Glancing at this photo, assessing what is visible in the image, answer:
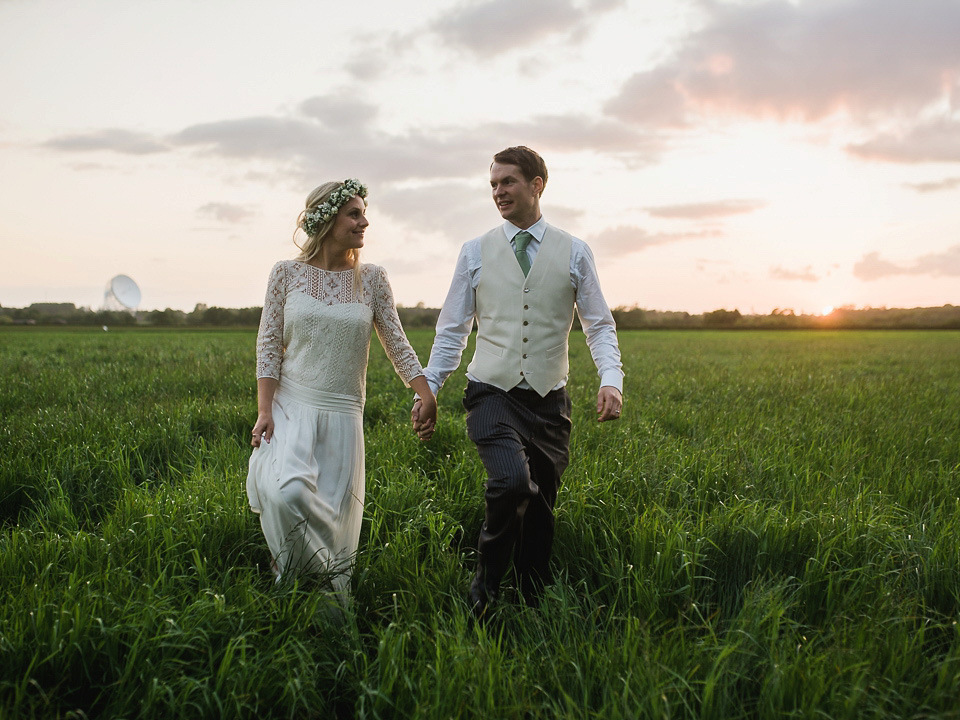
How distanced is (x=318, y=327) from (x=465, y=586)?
1490 millimetres

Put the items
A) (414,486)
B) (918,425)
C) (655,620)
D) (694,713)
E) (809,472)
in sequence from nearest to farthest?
(694,713), (655,620), (414,486), (809,472), (918,425)

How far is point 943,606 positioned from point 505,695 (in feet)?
7.53

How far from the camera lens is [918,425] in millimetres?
7680

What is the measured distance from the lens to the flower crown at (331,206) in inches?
143

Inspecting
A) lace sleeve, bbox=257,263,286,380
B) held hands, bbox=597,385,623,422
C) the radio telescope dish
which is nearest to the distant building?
the radio telescope dish

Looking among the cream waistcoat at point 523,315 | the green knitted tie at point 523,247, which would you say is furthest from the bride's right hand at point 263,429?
the green knitted tie at point 523,247

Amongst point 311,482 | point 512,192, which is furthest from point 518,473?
point 512,192

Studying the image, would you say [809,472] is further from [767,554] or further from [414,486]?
[414,486]

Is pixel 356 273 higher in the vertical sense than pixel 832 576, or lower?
higher

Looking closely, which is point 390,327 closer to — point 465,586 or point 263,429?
point 263,429

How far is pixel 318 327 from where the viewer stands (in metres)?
3.64

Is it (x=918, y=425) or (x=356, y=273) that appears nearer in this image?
(x=356, y=273)

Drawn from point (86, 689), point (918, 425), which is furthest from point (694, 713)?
point (918, 425)

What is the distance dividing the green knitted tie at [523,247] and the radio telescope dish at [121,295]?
3286 inches
